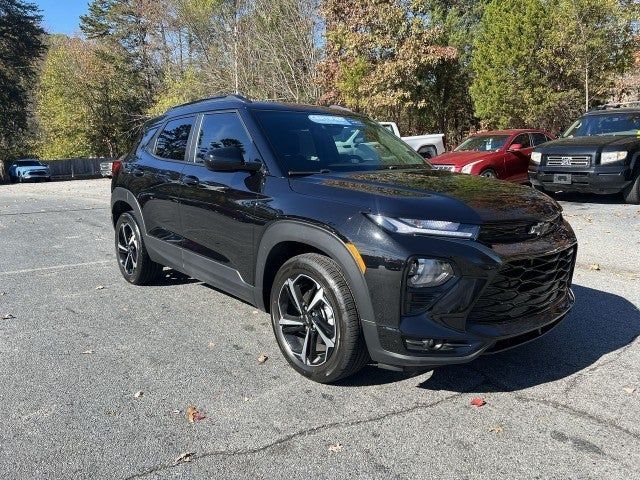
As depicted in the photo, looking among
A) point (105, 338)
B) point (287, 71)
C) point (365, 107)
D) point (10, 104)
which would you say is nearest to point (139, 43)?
point (10, 104)

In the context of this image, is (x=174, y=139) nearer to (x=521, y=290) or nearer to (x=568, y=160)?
(x=521, y=290)

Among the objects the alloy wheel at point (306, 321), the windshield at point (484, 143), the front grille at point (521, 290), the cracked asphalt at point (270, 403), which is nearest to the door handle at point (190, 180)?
the cracked asphalt at point (270, 403)

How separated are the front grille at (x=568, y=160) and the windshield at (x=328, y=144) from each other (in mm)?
6985

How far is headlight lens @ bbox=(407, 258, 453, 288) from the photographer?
9.41ft

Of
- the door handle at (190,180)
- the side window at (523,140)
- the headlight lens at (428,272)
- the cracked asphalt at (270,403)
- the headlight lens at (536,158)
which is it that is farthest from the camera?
the side window at (523,140)

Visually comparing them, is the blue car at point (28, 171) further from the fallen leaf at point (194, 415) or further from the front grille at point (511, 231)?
the front grille at point (511, 231)

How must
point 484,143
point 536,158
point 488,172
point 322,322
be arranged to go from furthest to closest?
1. point 484,143
2. point 488,172
3. point 536,158
4. point 322,322

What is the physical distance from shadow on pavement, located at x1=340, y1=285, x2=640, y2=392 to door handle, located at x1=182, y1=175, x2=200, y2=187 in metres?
2.03

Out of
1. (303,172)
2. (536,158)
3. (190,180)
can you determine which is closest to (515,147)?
(536,158)

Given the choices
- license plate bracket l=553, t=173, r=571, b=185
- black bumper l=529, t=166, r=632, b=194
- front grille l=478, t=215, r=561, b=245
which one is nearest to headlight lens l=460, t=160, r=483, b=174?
black bumper l=529, t=166, r=632, b=194

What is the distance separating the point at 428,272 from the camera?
288 cm

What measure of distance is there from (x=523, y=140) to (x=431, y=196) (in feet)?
37.7

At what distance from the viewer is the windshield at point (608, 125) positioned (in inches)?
428

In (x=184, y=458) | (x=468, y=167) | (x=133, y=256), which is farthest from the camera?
(x=468, y=167)
